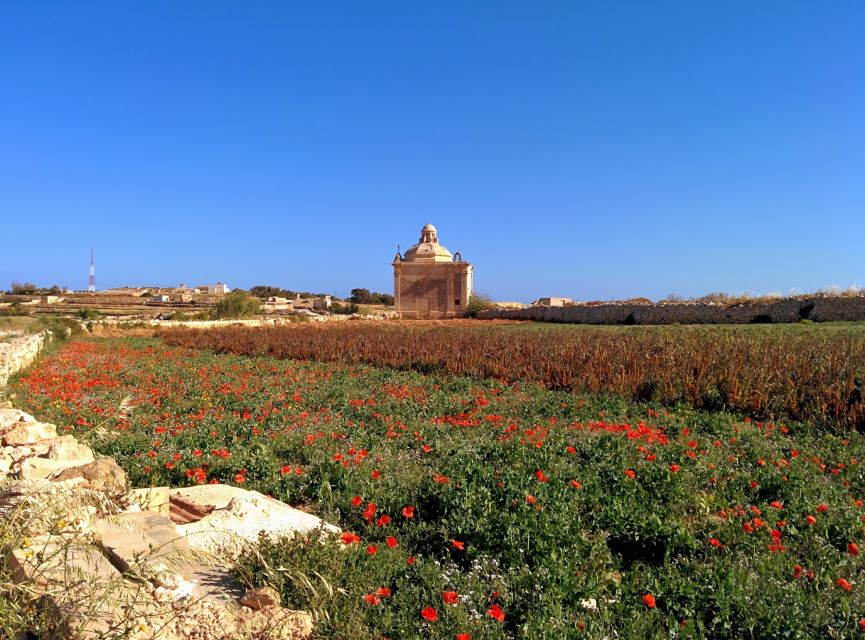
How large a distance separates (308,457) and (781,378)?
776 cm

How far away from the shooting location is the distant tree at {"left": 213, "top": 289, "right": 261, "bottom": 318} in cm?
4278

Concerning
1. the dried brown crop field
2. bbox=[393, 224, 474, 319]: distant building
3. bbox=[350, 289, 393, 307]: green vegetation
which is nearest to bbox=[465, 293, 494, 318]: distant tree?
bbox=[393, 224, 474, 319]: distant building

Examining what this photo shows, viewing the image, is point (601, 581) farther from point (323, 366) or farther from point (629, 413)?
point (323, 366)

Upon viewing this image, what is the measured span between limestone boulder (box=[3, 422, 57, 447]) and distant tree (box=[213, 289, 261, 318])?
124 ft


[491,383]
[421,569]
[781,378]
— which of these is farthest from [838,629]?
[491,383]

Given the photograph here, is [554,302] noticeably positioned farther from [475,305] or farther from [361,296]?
[361,296]

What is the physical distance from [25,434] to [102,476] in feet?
8.36

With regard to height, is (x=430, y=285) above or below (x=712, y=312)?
above

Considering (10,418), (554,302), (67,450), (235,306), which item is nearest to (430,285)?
(554,302)

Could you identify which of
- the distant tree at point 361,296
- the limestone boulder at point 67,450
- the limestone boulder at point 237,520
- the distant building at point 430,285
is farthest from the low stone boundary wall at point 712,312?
the distant tree at point 361,296

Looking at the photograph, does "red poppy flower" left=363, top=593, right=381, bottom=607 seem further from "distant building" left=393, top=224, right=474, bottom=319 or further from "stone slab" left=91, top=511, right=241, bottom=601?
"distant building" left=393, top=224, right=474, bottom=319

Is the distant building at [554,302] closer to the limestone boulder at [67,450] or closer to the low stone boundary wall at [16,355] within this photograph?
the low stone boundary wall at [16,355]

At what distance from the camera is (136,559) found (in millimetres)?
2336

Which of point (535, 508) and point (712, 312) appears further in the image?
point (712, 312)
